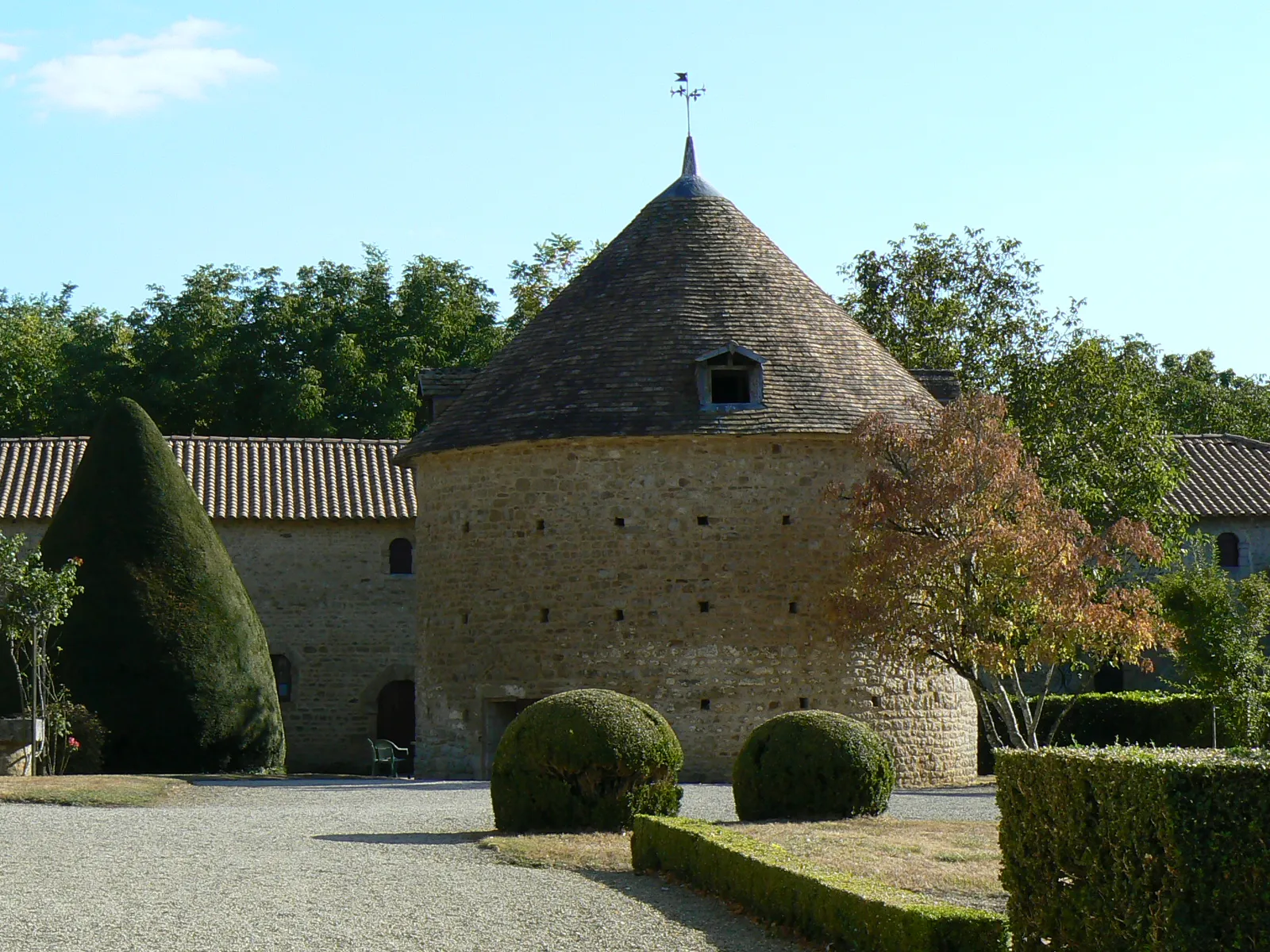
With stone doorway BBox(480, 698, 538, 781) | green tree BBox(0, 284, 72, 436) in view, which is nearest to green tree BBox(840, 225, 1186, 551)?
stone doorway BBox(480, 698, 538, 781)

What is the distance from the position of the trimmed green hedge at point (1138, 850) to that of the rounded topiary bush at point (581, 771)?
5.50 metres

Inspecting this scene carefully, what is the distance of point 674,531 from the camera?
67.6 ft

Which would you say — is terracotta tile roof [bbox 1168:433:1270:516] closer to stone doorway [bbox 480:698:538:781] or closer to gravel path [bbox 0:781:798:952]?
stone doorway [bbox 480:698:538:781]

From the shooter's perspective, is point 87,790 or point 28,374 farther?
point 28,374

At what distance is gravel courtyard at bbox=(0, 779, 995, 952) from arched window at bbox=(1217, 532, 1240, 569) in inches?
862

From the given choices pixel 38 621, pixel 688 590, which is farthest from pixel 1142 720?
pixel 38 621

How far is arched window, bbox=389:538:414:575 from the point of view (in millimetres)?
29297

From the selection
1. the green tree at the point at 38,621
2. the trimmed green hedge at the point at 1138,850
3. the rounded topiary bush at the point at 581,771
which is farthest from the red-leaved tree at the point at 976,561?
the trimmed green hedge at the point at 1138,850

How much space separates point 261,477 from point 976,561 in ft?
51.3

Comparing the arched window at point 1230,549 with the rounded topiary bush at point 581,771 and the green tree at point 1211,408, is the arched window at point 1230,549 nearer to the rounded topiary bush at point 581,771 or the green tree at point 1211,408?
the green tree at point 1211,408

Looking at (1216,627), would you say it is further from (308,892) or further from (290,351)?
(290,351)

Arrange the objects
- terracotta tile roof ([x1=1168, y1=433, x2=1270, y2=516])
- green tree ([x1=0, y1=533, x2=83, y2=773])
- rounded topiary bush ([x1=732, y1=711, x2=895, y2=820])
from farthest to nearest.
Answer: terracotta tile roof ([x1=1168, y1=433, x2=1270, y2=516]), green tree ([x1=0, y1=533, x2=83, y2=773]), rounded topiary bush ([x1=732, y1=711, x2=895, y2=820])

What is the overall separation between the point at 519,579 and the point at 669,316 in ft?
13.8

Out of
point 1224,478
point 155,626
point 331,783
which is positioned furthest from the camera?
point 1224,478
